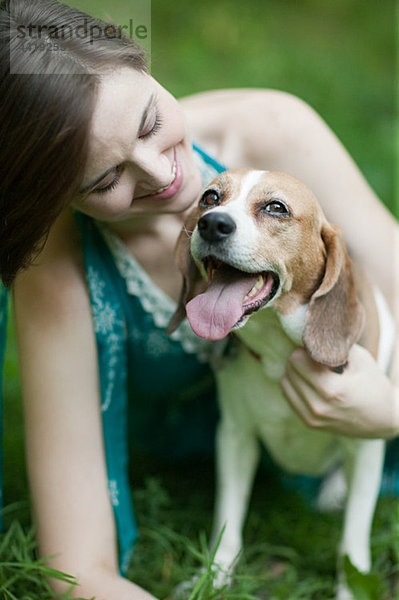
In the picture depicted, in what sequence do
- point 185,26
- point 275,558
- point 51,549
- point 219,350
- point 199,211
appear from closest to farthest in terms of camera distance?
point 199,211 < point 51,549 < point 219,350 < point 275,558 < point 185,26

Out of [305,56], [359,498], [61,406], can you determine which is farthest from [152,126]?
[305,56]

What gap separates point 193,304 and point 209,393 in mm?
1054

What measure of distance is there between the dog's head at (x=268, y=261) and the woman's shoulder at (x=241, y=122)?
0.50 m

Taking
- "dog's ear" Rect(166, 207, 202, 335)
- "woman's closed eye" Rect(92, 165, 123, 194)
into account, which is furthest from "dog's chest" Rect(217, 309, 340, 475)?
"woman's closed eye" Rect(92, 165, 123, 194)

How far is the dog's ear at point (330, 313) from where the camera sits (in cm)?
211

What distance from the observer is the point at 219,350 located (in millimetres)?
2480

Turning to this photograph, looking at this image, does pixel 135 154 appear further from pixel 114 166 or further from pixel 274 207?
pixel 274 207

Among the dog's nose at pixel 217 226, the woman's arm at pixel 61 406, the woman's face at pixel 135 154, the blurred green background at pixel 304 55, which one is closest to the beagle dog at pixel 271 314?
the dog's nose at pixel 217 226

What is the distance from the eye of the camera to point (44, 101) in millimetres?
1832

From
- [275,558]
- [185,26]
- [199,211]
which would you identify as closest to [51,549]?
[275,558]

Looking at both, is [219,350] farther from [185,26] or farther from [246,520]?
[185,26]

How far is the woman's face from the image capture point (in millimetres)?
1894

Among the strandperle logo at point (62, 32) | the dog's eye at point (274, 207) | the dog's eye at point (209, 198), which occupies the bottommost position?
the dog's eye at point (274, 207)

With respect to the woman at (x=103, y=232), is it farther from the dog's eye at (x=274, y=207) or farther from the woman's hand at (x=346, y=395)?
the dog's eye at (x=274, y=207)
